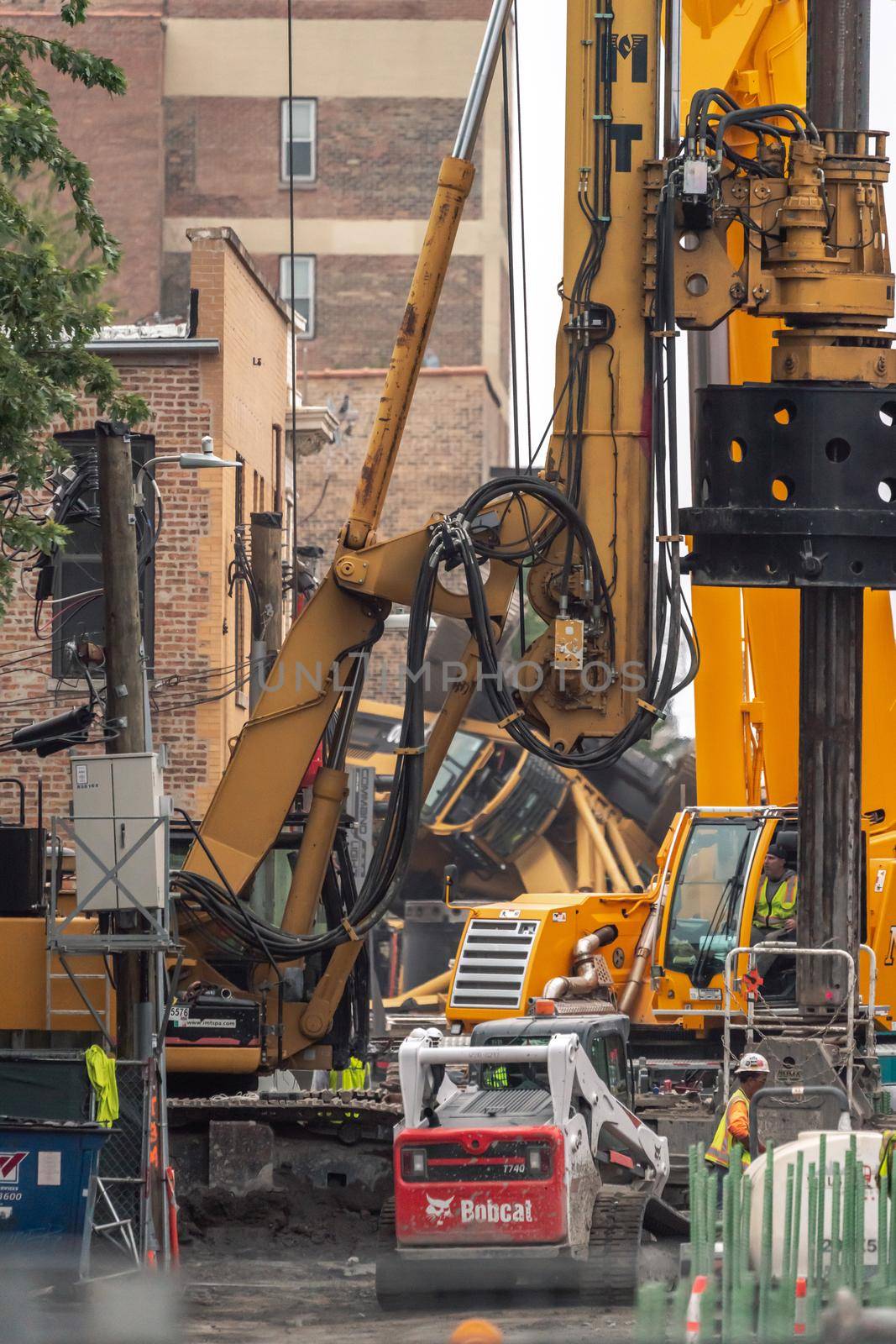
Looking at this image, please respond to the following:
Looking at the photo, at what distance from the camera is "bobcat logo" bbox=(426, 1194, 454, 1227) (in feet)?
40.2

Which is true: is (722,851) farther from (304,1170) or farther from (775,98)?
(775,98)

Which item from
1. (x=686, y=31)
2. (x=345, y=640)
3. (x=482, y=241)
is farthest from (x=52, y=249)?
(x=482, y=241)

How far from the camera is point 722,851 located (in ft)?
59.2

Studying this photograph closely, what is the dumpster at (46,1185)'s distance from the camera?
13.0 meters

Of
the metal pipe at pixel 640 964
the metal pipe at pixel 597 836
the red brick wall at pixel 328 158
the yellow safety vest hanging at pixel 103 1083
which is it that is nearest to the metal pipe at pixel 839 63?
the metal pipe at pixel 640 964

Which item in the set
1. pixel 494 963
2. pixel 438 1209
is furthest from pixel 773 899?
pixel 438 1209

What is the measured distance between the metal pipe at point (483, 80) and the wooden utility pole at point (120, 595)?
10.2 feet

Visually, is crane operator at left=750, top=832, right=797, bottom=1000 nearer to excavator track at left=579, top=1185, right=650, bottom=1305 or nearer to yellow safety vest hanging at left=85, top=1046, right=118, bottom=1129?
excavator track at left=579, top=1185, right=650, bottom=1305

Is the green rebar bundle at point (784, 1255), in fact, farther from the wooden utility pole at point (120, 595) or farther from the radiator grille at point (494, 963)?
the radiator grille at point (494, 963)

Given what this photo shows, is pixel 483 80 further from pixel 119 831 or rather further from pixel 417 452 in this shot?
pixel 417 452

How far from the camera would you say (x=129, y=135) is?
59.0 meters

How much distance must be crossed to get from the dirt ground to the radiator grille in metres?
2.58

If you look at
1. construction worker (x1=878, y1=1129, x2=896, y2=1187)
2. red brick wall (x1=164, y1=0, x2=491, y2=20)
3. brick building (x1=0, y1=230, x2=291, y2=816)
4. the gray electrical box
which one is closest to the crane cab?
the gray electrical box

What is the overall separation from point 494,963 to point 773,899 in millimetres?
2315
